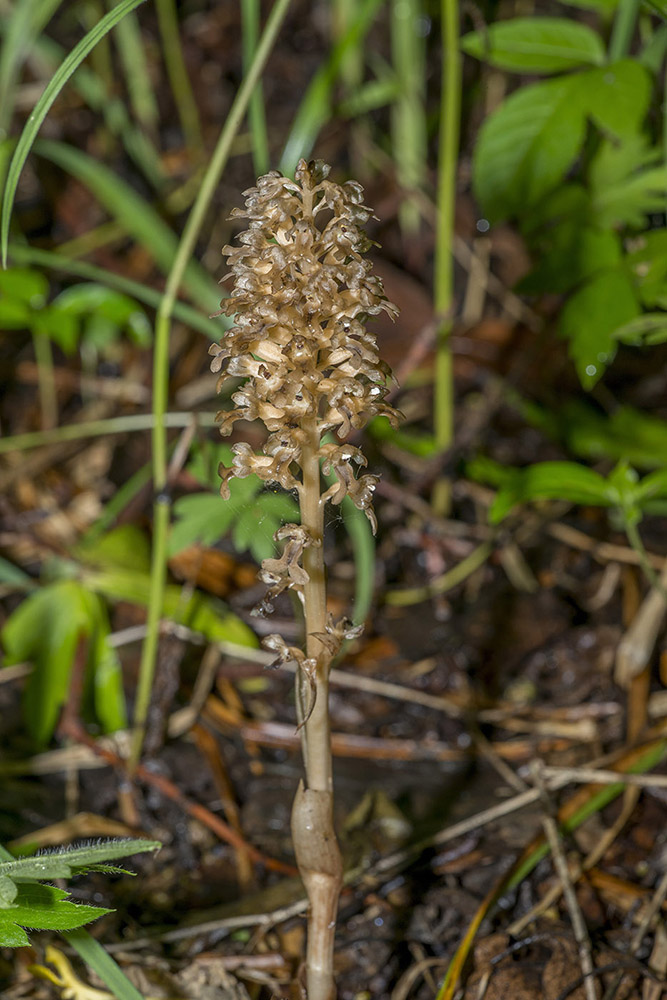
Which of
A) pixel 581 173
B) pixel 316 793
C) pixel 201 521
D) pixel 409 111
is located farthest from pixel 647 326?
pixel 409 111

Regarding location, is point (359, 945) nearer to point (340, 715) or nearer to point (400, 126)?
point (340, 715)

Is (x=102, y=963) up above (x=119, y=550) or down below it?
below

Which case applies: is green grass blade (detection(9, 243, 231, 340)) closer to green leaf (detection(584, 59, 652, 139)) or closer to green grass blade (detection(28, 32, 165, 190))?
green leaf (detection(584, 59, 652, 139))

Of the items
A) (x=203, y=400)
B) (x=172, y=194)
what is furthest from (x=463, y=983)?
Result: (x=172, y=194)

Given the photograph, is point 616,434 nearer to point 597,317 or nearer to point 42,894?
point 597,317

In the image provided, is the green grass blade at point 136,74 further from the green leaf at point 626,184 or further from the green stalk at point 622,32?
the green leaf at point 626,184

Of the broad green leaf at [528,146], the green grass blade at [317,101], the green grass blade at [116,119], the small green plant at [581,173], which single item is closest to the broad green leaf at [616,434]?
the small green plant at [581,173]
